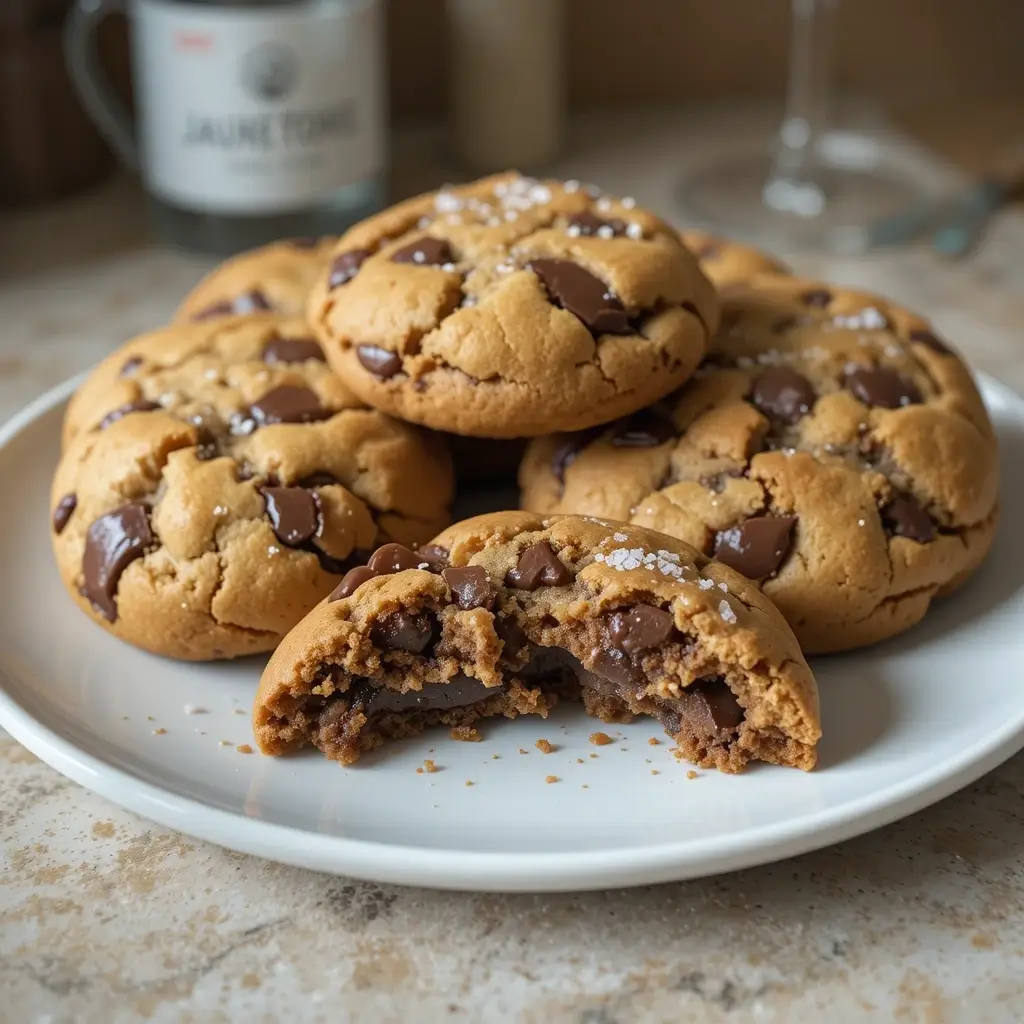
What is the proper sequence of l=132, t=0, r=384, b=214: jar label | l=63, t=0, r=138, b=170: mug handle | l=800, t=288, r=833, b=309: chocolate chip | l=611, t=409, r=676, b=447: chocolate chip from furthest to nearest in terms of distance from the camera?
l=63, t=0, r=138, b=170: mug handle, l=132, t=0, r=384, b=214: jar label, l=800, t=288, r=833, b=309: chocolate chip, l=611, t=409, r=676, b=447: chocolate chip

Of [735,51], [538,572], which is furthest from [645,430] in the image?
[735,51]

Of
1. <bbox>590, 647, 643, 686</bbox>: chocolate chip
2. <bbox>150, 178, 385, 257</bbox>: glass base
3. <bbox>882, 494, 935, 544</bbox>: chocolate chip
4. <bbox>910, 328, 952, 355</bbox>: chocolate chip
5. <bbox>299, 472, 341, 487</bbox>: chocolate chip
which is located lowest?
<bbox>150, 178, 385, 257</bbox>: glass base

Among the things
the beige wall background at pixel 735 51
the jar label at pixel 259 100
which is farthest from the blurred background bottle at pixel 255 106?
the beige wall background at pixel 735 51

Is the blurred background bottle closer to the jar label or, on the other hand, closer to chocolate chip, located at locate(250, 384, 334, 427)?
the jar label

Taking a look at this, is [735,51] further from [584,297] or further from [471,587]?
[471,587]

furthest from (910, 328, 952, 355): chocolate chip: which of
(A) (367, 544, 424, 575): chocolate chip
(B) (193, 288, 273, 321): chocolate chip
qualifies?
(B) (193, 288, 273, 321): chocolate chip

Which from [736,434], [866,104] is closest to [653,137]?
[866,104]
